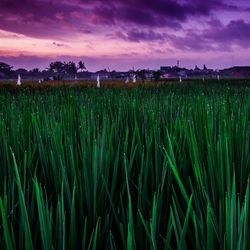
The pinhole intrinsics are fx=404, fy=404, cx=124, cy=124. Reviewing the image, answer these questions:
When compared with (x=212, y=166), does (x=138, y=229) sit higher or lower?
lower

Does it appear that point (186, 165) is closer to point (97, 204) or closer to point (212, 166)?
point (212, 166)

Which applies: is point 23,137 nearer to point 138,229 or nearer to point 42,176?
point 42,176

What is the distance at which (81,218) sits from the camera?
4.00 feet

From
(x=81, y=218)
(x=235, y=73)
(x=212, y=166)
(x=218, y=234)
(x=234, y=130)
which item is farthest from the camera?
(x=235, y=73)

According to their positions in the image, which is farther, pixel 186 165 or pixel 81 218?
pixel 186 165

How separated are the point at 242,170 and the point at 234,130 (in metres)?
0.56

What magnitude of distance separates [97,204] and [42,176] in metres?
0.47

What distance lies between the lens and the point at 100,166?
138 cm

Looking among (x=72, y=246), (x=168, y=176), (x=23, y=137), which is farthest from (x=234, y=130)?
(x=72, y=246)

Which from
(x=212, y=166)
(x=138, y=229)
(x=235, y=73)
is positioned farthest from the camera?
(x=235, y=73)

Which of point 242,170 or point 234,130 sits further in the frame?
point 234,130

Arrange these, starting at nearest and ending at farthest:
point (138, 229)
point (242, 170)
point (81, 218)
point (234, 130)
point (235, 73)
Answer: point (138, 229)
point (81, 218)
point (242, 170)
point (234, 130)
point (235, 73)

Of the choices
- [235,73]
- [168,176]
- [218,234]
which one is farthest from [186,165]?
[235,73]

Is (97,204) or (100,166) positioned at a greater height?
(100,166)
